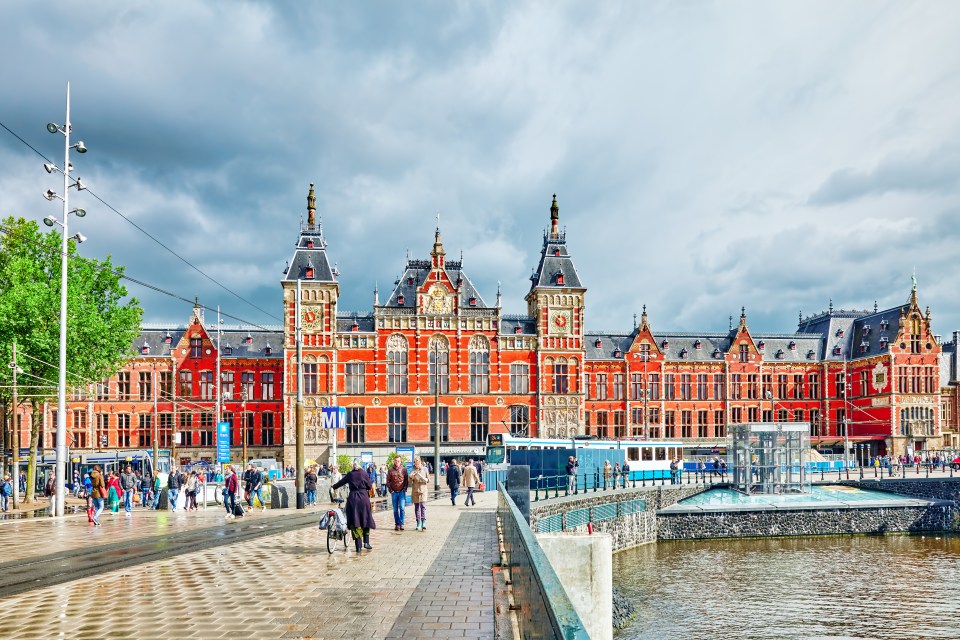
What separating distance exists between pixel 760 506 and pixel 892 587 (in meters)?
12.1

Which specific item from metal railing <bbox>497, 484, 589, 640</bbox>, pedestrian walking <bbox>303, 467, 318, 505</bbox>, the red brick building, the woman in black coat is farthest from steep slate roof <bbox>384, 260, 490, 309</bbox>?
metal railing <bbox>497, 484, 589, 640</bbox>

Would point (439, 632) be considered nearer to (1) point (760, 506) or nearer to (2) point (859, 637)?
(2) point (859, 637)

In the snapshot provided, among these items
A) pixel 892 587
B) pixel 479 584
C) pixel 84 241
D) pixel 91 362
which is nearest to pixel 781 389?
pixel 892 587

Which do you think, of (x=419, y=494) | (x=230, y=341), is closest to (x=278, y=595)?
(x=419, y=494)

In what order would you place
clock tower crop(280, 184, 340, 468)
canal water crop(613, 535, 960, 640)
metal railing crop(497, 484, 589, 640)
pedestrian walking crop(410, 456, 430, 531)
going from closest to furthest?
1. metal railing crop(497, 484, 589, 640)
2. pedestrian walking crop(410, 456, 430, 531)
3. canal water crop(613, 535, 960, 640)
4. clock tower crop(280, 184, 340, 468)

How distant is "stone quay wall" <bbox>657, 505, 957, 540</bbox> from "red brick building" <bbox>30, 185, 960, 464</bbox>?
1855cm

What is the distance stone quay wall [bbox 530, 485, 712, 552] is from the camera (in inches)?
1219

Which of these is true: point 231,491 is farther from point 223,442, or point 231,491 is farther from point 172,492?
point 223,442

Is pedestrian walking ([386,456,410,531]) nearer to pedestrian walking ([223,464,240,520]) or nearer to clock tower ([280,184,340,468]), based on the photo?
pedestrian walking ([223,464,240,520])

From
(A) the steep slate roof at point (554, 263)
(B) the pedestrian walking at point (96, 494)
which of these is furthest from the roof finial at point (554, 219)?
(B) the pedestrian walking at point (96, 494)

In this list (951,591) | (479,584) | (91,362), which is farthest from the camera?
(91,362)

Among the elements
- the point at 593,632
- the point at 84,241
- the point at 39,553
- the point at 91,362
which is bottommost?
the point at 593,632

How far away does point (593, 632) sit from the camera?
16641mm

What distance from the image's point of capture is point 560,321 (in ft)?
202
